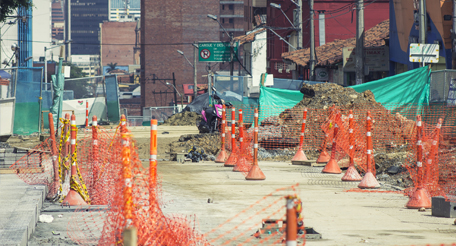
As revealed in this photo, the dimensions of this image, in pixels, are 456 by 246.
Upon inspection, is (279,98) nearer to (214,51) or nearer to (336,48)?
(336,48)

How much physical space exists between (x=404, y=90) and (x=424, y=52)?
265cm

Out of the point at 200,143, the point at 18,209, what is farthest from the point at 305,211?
the point at 200,143

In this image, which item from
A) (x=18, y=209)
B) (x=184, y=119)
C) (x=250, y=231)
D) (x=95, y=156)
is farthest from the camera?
(x=184, y=119)

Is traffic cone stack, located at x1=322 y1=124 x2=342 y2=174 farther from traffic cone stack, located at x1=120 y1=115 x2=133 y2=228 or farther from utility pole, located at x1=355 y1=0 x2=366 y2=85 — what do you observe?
utility pole, located at x1=355 y1=0 x2=366 y2=85

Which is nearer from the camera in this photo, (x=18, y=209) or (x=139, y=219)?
(x=139, y=219)

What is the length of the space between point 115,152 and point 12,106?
9.92 m

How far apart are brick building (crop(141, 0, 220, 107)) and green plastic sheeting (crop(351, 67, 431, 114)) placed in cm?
8204

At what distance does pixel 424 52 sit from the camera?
18.2 metres

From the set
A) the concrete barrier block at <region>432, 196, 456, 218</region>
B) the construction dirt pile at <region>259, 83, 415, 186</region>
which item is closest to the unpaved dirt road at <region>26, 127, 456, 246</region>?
the concrete barrier block at <region>432, 196, 456, 218</region>

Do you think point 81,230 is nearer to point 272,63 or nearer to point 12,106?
point 12,106

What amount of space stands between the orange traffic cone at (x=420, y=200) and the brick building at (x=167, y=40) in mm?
93907

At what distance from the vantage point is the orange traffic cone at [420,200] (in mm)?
8914

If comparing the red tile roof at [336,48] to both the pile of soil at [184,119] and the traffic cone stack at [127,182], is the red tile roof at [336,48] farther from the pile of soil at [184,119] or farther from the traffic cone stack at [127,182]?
the traffic cone stack at [127,182]

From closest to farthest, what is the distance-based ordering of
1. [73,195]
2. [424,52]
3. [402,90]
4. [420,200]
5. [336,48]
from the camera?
[73,195] → [420,200] → [424,52] → [402,90] → [336,48]
